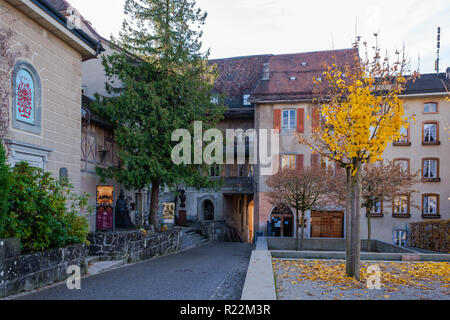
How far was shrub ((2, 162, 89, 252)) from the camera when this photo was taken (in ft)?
25.8

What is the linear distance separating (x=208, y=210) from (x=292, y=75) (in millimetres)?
12614

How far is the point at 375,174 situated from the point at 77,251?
11800 millimetres

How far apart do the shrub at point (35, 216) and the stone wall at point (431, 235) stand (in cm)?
1293

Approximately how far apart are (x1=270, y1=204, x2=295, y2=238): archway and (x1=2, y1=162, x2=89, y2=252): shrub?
18.9 metres

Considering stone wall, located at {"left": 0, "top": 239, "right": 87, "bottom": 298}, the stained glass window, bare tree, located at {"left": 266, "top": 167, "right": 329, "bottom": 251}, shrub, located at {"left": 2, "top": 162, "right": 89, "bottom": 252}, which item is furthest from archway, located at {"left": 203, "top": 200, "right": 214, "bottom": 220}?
shrub, located at {"left": 2, "top": 162, "right": 89, "bottom": 252}

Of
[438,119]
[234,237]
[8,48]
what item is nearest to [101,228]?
[8,48]

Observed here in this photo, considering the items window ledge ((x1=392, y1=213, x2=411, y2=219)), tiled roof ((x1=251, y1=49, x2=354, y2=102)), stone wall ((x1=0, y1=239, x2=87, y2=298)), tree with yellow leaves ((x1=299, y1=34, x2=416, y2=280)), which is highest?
tiled roof ((x1=251, y1=49, x2=354, y2=102))

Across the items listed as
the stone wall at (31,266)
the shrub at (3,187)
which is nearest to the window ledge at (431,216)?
the stone wall at (31,266)

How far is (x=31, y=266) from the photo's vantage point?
7836 mm

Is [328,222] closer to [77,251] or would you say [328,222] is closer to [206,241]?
[206,241]

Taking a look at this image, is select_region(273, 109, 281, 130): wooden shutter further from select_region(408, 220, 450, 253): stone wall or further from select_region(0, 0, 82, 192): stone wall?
select_region(0, 0, 82, 192): stone wall

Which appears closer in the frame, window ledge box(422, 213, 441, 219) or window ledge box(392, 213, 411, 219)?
window ledge box(422, 213, 441, 219)

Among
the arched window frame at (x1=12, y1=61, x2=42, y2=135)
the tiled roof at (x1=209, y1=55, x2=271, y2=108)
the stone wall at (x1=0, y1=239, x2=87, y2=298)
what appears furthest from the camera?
the tiled roof at (x1=209, y1=55, x2=271, y2=108)

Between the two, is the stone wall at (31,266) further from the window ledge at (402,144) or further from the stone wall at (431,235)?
the window ledge at (402,144)
